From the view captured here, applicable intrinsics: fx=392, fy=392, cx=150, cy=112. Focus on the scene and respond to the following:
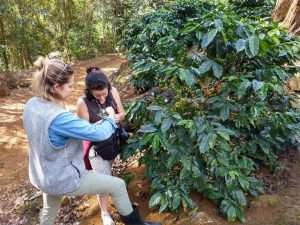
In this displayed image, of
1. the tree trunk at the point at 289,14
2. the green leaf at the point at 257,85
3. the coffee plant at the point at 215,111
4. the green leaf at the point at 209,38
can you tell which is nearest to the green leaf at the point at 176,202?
the coffee plant at the point at 215,111

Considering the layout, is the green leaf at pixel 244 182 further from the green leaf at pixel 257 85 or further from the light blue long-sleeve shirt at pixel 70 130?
the light blue long-sleeve shirt at pixel 70 130

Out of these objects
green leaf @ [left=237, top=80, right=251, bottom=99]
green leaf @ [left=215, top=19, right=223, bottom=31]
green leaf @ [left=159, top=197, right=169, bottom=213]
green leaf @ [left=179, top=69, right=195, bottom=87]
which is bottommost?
green leaf @ [left=159, top=197, right=169, bottom=213]

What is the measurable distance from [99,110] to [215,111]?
2.94 ft

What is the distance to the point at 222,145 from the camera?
Result: 9.22 feet

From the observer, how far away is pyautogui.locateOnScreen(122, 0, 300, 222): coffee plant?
9.20 feet

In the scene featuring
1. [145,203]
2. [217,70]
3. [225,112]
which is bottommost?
[145,203]

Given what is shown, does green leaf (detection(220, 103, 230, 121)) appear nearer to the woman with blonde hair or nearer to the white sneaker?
the woman with blonde hair

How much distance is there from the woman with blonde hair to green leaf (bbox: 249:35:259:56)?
1.08 metres

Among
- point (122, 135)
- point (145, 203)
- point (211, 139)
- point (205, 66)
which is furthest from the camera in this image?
point (145, 203)

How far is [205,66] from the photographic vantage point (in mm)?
2883

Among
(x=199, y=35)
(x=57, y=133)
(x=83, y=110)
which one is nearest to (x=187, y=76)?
(x=199, y=35)

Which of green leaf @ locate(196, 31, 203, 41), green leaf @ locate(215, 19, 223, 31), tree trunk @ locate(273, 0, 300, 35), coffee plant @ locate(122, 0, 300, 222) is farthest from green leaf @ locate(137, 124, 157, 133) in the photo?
tree trunk @ locate(273, 0, 300, 35)

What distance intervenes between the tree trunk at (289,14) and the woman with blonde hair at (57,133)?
13.0 ft

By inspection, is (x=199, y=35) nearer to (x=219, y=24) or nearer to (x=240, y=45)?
(x=219, y=24)
